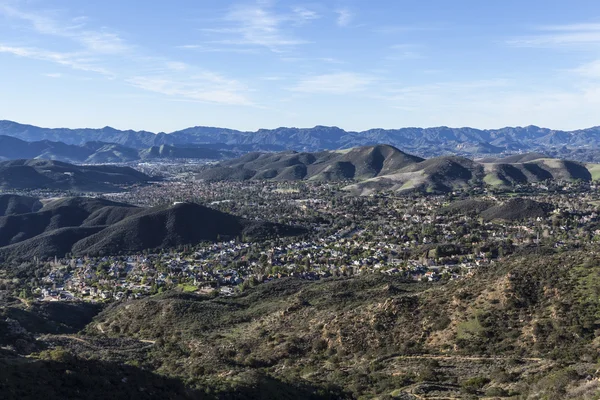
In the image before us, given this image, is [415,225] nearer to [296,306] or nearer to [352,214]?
Answer: [352,214]

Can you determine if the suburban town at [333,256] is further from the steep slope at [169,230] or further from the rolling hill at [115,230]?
the rolling hill at [115,230]

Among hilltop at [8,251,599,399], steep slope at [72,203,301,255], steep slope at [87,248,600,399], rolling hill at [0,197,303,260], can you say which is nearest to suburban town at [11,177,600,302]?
steep slope at [72,203,301,255]

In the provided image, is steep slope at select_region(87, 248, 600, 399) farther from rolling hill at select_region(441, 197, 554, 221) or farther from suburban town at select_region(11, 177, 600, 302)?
rolling hill at select_region(441, 197, 554, 221)

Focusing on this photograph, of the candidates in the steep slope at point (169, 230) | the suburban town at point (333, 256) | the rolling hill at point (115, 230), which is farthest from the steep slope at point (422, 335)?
the rolling hill at point (115, 230)

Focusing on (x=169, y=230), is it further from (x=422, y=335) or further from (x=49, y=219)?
(x=422, y=335)

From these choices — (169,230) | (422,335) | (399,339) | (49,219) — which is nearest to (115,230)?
(169,230)

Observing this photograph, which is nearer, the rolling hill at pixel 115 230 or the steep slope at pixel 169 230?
the rolling hill at pixel 115 230

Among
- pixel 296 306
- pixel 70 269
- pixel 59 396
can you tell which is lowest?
pixel 70 269

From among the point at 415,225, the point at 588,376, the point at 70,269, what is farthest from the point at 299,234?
the point at 588,376
